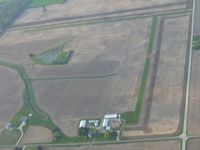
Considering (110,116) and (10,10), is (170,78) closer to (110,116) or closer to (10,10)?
(110,116)

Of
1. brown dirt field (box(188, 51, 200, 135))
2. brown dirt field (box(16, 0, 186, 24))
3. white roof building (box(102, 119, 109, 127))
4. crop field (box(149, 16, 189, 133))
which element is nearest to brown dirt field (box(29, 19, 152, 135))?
white roof building (box(102, 119, 109, 127))

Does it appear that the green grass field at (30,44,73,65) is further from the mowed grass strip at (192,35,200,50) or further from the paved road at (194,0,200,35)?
the paved road at (194,0,200,35)

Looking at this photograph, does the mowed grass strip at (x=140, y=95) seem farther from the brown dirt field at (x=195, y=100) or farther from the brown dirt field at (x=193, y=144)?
the brown dirt field at (x=193, y=144)

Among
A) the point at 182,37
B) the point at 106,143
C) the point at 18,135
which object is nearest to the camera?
the point at 106,143

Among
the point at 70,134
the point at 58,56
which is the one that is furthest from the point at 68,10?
the point at 70,134

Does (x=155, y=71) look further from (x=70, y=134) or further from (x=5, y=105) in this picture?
(x=5, y=105)

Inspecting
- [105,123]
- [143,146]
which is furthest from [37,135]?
[143,146]

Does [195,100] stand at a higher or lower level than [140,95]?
lower
